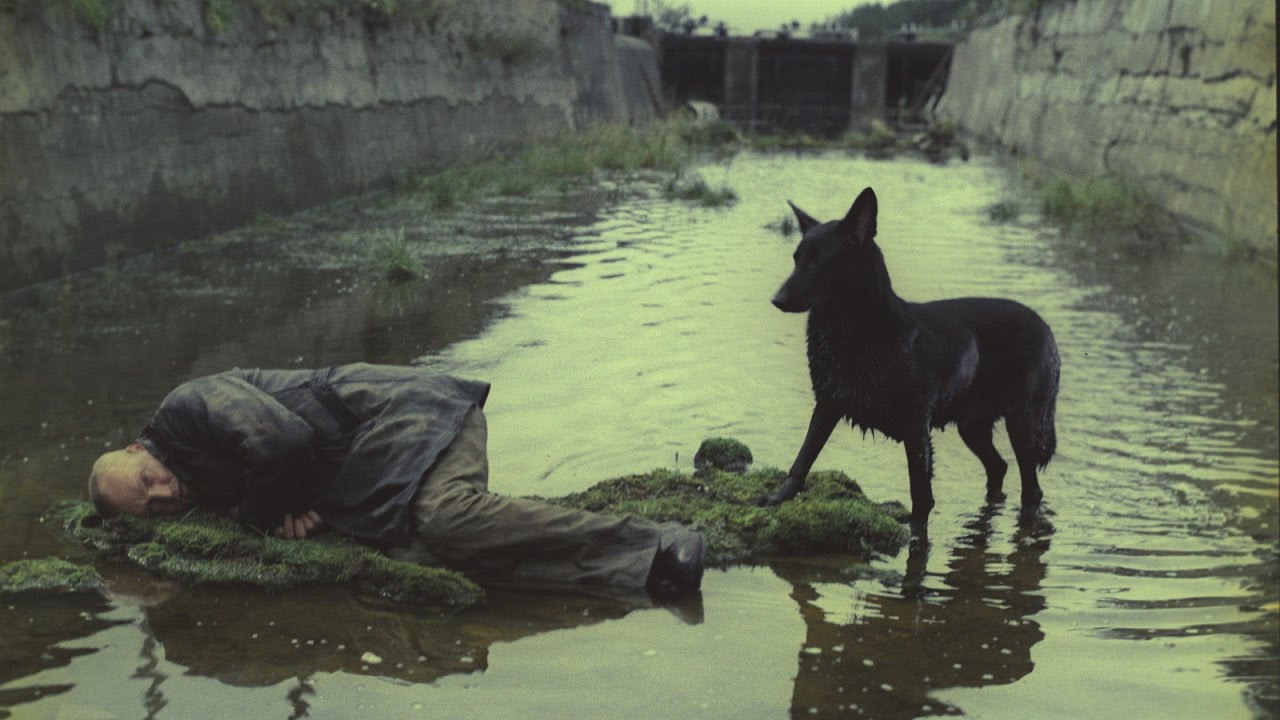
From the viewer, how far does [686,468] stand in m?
5.92

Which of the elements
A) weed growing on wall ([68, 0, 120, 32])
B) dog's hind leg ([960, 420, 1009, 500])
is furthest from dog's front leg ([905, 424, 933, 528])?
weed growing on wall ([68, 0, 120, 32])

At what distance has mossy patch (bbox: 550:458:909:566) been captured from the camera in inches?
192

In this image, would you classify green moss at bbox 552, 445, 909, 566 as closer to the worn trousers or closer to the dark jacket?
the worn trousers

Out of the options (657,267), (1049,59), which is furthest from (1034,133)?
(657,267)

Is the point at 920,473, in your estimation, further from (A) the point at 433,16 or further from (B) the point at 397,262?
(A) the point at 433,16

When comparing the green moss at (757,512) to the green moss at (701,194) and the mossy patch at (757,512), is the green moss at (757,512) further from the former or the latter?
the green moss at (701,194)

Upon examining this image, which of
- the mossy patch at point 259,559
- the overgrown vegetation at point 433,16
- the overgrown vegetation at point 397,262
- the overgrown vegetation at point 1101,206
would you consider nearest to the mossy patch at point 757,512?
the mossy patch at point 259,559

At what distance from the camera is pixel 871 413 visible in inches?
195

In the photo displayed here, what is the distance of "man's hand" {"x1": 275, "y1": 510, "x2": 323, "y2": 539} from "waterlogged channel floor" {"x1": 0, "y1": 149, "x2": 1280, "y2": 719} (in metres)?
0.33

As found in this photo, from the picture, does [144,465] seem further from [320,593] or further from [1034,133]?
[1034,133]

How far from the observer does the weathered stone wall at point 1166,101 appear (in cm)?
1334

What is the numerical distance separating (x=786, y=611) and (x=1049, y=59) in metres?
23.2

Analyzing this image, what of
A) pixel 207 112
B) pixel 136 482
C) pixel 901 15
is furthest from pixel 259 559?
pixel 901 15

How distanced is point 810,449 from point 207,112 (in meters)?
8.86
